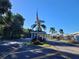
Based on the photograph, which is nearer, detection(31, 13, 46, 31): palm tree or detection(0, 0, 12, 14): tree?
detection(0, 0, 12, 14): tree

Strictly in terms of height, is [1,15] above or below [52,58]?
above

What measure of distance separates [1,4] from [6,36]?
4720 cm

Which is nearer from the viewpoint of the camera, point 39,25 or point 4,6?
point 4,6

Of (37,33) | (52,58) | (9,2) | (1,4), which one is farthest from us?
(37,33)

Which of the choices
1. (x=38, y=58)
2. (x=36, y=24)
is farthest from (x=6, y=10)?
(x=36, y=24)

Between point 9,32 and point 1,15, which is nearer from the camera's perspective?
point 1,15

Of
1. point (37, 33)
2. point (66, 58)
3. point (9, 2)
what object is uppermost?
point (9, 2)

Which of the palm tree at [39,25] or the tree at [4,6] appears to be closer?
the tree at [4,6]

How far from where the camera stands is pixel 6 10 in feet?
112

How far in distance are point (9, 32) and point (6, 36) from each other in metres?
1.90

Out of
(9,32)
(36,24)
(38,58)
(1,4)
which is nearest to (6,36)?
(9,32)

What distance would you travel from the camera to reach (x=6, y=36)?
7762cm

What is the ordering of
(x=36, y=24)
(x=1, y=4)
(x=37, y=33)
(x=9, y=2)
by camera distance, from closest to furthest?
(x=1, y=4), (x=9, y=2), (x=37, y=33), (x=36, y=24)

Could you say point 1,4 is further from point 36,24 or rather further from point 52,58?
point 36,24
